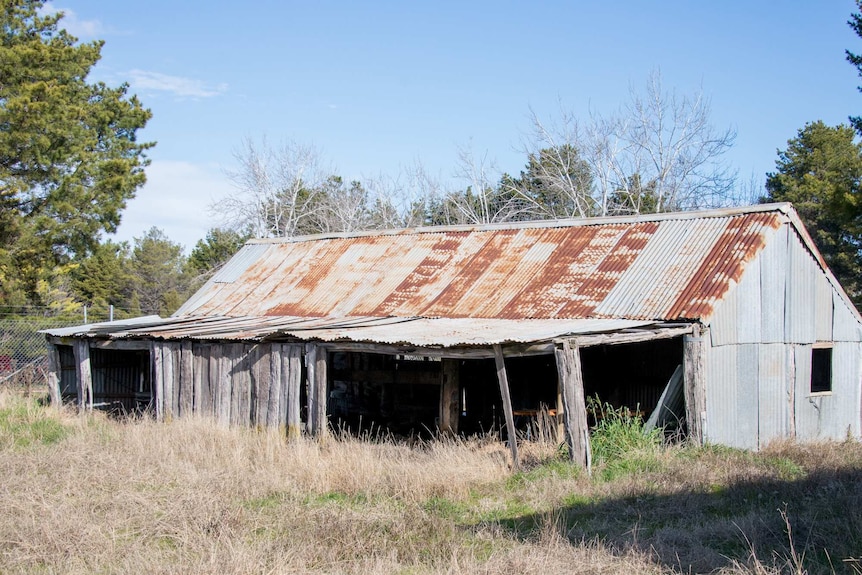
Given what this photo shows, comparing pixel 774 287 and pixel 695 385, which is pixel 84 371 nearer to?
pixel 695 385

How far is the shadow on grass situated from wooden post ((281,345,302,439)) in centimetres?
526

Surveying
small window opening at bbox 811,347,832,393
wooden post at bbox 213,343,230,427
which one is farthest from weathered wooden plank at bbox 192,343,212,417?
small window opening at bbox 811,347,832,393

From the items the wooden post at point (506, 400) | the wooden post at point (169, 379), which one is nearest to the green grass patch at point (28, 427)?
the wooden post at point (169, 379)

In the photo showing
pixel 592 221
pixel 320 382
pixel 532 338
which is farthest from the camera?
pixel 592 221

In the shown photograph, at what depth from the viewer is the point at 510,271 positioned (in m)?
16.8

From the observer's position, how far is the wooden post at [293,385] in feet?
44.0

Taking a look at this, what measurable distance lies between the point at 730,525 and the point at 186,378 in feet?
31.9

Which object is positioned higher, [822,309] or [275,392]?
[822,309]

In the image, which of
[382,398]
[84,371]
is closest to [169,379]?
[84,371]

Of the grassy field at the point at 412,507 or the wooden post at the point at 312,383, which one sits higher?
the wooden post at the point at 312,383

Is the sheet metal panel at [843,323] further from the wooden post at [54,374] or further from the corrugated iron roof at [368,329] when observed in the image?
the wooden post at [54,374]

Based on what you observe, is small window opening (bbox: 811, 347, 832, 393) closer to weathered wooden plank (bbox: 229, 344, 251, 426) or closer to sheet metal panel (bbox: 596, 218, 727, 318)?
sheet metal panel (bbox: 596, 218, 727, 318)

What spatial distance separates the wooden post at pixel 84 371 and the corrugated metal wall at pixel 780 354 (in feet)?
37.3

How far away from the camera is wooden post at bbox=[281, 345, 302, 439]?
1340 cm
